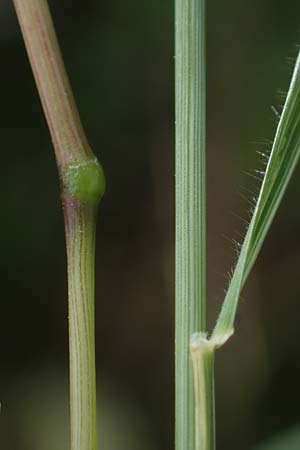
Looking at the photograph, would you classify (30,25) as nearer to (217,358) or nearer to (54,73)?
(54,73)

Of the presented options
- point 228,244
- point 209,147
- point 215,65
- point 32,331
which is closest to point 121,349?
point 32,331

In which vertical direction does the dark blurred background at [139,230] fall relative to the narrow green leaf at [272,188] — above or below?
below

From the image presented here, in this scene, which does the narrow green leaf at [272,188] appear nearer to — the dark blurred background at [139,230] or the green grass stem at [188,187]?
the green grass stem at [188,187]

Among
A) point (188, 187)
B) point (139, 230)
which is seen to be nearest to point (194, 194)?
point (188, 187)

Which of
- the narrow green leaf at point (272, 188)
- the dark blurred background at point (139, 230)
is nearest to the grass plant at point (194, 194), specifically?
the narrow green leaf at point (272, 188)

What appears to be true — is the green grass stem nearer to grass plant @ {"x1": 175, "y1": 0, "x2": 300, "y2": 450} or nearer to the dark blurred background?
grass plant @ {"x1": 175, "y1": 0, "x2": 300, "y2": 450}

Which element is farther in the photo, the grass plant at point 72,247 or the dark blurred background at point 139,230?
the dark blurred background at point 139,230

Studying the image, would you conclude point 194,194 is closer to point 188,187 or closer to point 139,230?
point 188,187

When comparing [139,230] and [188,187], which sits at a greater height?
[188,187]
